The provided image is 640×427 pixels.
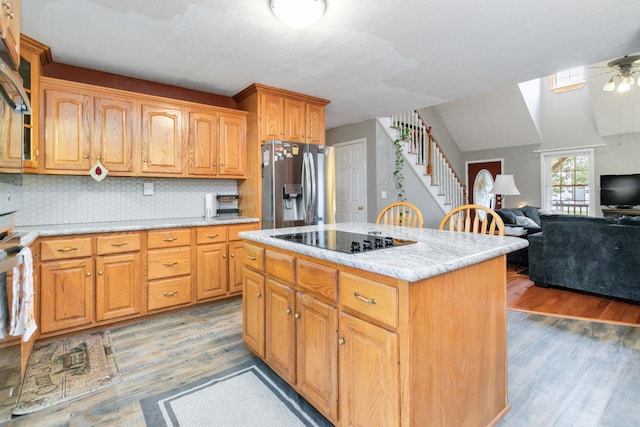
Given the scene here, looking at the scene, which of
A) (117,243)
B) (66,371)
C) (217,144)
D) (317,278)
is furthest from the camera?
(217,144)

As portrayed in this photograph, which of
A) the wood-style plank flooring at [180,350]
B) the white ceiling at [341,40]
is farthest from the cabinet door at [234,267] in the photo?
the white ceiling at [341,40]

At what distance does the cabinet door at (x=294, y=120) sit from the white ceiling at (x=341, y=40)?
1.07ft

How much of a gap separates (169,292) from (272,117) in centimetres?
217

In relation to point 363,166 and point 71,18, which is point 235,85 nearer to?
point 71,18

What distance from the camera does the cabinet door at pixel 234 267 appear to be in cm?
344

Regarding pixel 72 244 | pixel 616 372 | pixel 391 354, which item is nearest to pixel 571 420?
pixel 616 372

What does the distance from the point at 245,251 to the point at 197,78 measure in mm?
2191

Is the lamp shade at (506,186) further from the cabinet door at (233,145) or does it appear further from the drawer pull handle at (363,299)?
the drawer pull handle at (363,299)

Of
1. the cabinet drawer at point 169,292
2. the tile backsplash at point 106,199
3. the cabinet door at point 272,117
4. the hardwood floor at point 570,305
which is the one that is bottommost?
the hardwood floor at point 570,305

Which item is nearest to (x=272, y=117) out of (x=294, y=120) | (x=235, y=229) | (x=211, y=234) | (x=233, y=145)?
(x=294, y=120)

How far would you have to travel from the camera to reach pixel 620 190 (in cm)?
627

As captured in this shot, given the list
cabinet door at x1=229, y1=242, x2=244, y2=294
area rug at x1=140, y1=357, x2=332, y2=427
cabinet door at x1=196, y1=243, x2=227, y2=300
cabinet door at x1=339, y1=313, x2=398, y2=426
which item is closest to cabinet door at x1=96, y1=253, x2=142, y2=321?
cabinet door at x1=196, y1=243, x2=227, y2=300

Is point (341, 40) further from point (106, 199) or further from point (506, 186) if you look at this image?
point (506, 186)

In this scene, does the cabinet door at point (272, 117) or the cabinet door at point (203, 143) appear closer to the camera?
the cabinet door at point (203, 143)
